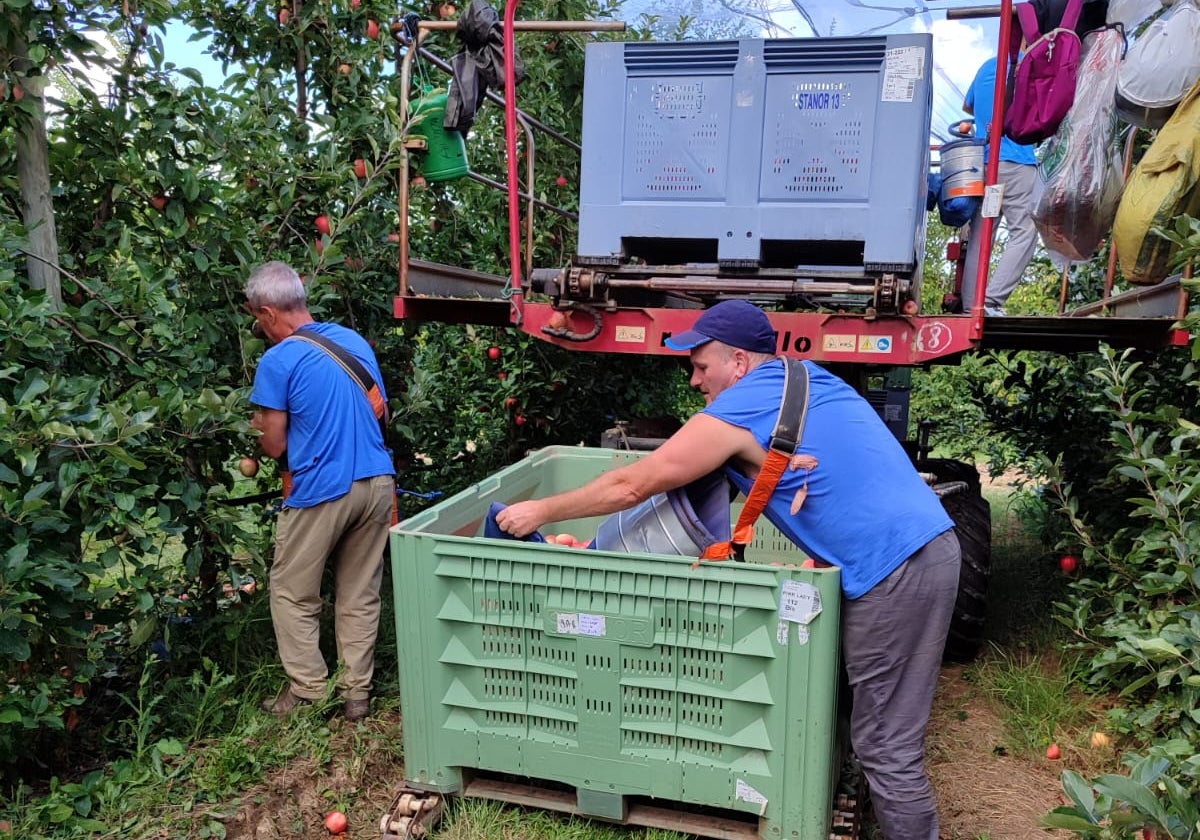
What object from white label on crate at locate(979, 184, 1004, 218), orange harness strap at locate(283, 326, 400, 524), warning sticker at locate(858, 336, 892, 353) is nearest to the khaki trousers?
orange harness strap at locate(283, 326, 400, 524)

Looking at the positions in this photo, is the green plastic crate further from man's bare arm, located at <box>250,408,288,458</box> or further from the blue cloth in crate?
man's bare arm, located at <box>250,408,288,458</box>

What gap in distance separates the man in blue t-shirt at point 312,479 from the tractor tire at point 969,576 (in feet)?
8.49

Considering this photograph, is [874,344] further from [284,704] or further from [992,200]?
[284,704]

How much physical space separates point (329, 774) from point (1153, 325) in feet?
12.1

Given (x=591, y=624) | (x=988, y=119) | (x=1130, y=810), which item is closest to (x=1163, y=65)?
(x=988, y=119)

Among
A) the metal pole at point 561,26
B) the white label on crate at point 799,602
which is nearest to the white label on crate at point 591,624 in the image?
the white label on crate at point 799,602

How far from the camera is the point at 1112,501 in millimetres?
4535

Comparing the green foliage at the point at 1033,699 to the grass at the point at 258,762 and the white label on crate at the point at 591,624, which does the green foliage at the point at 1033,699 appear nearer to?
the grass at the point at 258,762

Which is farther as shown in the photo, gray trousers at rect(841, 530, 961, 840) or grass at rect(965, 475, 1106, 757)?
grass at rect(965, 475, 1106, 757)

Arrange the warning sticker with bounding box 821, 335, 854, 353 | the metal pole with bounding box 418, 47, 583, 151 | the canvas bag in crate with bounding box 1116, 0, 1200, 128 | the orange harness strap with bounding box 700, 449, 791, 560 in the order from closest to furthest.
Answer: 1. the orange harness strap with bounding box 700, 449, 791, 560
2. the canvas bag in crate with bounding box 1116, 0, 1200, 128
3. the warning sticker with bounding box 821, 335, 854, 353
4. the metal pole with bounding box 418, 47, 583, 151

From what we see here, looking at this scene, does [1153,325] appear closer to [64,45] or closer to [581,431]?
[581,431]

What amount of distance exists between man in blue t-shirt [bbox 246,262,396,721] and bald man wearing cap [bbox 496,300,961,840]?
47.0 inches

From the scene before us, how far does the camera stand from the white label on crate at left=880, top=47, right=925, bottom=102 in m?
3.81

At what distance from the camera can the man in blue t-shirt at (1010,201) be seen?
4.79 metres
